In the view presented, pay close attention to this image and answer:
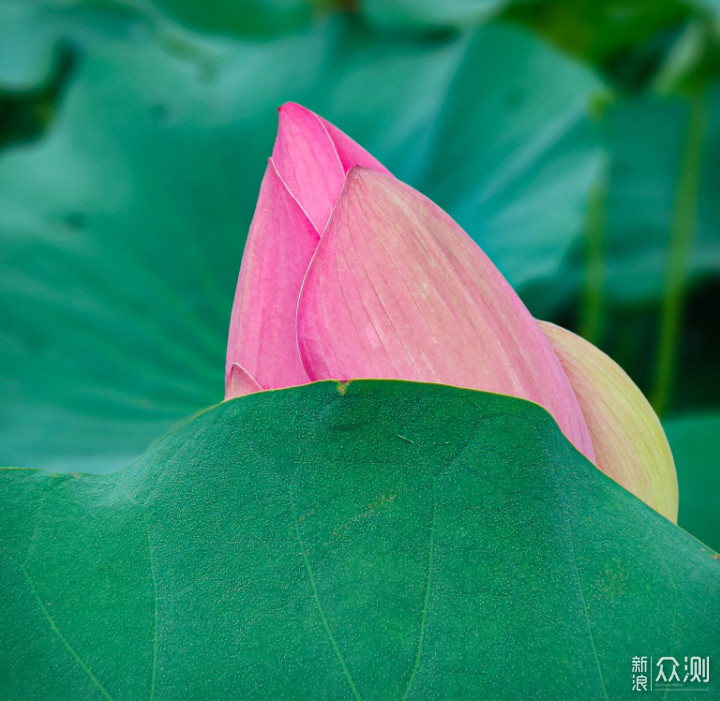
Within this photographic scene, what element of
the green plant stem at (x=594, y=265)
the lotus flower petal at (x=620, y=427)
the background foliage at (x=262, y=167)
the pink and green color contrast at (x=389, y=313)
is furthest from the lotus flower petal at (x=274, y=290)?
the green plant stem at (x=594, y=265)

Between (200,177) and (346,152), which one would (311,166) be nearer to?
(346,152)

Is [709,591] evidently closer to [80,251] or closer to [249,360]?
[249,360]

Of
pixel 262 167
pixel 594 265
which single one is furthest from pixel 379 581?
pixel 594 265

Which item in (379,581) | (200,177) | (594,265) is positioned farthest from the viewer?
(594,265)

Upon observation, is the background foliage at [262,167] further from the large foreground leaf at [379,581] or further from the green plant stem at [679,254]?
the large foreground leaf at [379,581]

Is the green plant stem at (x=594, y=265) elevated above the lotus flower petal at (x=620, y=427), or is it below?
above

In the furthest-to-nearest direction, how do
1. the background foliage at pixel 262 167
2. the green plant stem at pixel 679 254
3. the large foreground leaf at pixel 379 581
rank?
the green plant stem at pixel 679 254
the background foliage at pixel 262 167
the large foreground leaf at pixel 379 581
